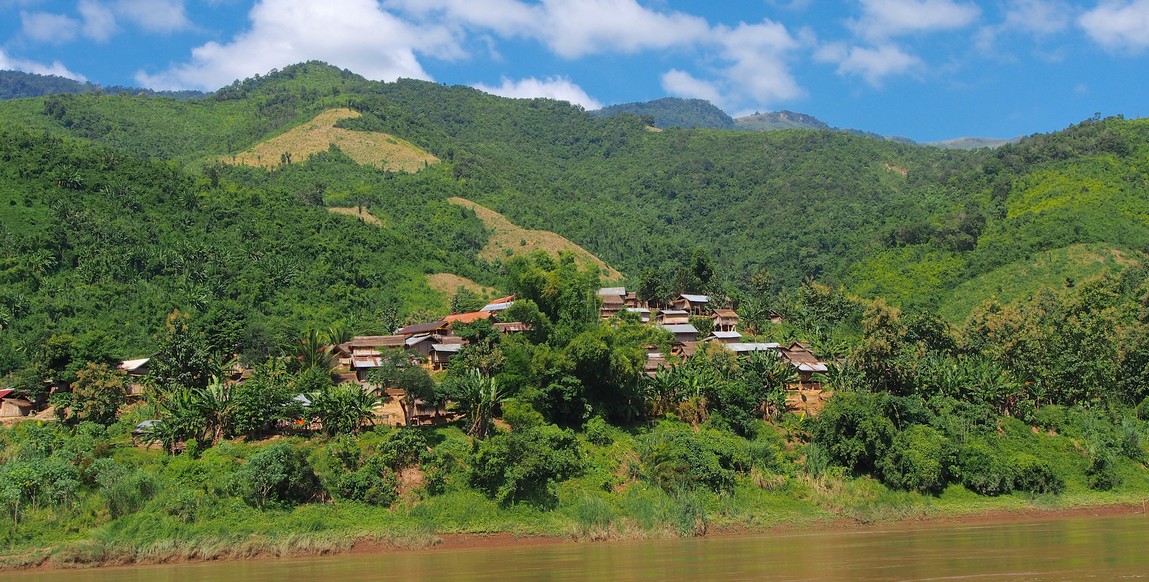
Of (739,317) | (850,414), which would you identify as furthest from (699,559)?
(739,317)

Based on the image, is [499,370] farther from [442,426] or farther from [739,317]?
[739,317]

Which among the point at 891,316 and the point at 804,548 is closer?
the point at 804,548

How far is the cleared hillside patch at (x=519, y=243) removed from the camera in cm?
12106

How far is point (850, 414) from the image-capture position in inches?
1967

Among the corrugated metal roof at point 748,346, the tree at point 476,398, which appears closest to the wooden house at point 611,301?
the corrugated metal roof at point 748,346

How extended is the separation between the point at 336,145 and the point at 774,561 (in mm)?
130736

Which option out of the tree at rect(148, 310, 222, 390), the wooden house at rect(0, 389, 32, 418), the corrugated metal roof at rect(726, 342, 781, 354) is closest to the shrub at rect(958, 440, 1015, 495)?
the corrugated metal roof at rect(726, 342, 781, 354)

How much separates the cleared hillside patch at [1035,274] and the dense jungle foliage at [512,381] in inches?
13.5

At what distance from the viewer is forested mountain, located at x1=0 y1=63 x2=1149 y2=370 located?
268ft

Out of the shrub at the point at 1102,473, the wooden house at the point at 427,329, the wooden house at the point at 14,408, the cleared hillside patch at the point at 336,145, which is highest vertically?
the cleared hillside patch at the point at 336,145

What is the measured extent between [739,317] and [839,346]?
13.4m

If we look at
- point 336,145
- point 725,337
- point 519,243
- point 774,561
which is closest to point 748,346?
point 725,337

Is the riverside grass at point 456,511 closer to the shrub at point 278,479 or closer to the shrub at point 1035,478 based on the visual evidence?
the shrub at point 278,479

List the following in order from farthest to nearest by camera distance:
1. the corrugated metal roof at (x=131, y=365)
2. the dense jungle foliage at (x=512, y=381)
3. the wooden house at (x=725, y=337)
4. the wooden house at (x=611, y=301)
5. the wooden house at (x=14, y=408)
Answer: the wooden house at (x=611, y=301), the wooden house at (x=725, y=337), the corrugated metal roof at (x=131, y=365), the wooden house at (x=14, y=408), the dense jungle foliage at (x=512, y=381)
